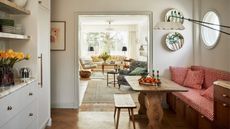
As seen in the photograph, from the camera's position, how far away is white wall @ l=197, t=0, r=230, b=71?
4.56 metres

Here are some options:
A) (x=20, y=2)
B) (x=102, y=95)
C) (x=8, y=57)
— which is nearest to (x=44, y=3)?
(x=20, y=2)

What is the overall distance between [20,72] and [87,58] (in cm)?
1111

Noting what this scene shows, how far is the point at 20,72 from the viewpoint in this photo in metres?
3.40

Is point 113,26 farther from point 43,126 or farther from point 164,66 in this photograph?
point 43,126

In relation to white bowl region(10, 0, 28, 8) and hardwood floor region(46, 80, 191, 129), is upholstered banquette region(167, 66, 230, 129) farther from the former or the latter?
white bowl region(10, 0, 28, 8)

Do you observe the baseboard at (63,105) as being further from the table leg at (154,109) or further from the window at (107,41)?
the window at (107,41)

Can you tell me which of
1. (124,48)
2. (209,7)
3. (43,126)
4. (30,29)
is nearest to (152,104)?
(43,126)

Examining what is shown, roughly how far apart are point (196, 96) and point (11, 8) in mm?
3057

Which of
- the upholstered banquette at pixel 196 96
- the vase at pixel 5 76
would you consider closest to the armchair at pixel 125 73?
the upholstered banquette at pixel 196 96

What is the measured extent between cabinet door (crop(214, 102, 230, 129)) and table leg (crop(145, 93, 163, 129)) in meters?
0.94

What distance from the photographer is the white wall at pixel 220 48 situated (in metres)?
4.56

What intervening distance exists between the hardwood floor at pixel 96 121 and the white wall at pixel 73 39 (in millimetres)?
554

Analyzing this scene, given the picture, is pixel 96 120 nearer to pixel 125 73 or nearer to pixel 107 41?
pixel 125 73

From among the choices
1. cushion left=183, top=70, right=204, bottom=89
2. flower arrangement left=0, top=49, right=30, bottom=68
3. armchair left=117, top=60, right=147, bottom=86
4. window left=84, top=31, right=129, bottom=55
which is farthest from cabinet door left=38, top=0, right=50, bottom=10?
window left=84, top=31, right=129, bottom=55
